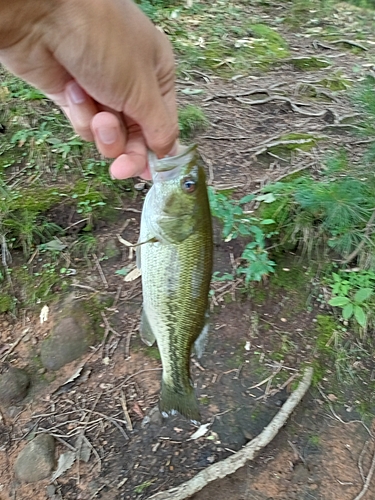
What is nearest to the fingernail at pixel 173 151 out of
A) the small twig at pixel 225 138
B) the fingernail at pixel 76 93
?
the fingernail at pixel 76 93

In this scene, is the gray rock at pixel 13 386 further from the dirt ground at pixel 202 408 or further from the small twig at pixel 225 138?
the small twig at pixel 225 138

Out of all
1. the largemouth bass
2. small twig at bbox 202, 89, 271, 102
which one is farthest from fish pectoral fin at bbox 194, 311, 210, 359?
small twig at bbox 202, 89, 271, 102

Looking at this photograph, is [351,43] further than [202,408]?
Yes

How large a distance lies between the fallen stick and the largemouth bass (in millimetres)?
937

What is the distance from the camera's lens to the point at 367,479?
100 inches

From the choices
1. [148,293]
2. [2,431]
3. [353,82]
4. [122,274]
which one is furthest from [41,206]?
[353,82]

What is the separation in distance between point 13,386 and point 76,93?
6.32ft

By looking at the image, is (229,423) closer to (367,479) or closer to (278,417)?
(278,417)

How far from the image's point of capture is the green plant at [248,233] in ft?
9.77

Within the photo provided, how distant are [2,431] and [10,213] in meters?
1.39

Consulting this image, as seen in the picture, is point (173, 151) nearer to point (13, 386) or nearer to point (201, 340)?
point (201, 340)

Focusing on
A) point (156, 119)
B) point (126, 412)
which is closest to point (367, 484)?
point (126, 412)

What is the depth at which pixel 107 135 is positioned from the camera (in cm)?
165

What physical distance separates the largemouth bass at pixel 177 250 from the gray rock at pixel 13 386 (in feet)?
4.67
